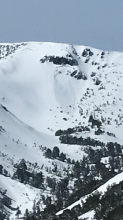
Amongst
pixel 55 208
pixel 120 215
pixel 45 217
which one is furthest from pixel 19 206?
pixel 120 215

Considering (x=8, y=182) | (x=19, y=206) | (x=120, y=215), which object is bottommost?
(x=120, y=215)

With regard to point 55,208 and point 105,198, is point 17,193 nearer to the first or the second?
point 55,208

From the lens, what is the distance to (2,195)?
6540 inches

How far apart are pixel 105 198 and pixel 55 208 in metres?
29.3

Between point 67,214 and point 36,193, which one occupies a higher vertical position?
point 36,193

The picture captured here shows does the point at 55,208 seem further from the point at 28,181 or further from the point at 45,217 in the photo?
the point at 28,181

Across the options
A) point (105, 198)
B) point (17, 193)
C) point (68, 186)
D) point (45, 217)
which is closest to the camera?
point (105, 198)

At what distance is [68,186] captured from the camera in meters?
190

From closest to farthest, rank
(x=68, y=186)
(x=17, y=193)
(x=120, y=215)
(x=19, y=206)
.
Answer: (x=120, y=215) < (x=19, y=206) < (x=17, y=193) < (x=68, y=186)

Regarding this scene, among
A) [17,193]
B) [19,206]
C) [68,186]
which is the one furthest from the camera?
[68,186]

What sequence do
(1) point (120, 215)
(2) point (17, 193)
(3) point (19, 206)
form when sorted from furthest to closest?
(2) point (17, 193) → (3) point (19, 206) → (1) point (120, 215)

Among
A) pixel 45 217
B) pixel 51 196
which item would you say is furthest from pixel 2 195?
pixel 45 217

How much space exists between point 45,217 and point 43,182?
9200 centimetres

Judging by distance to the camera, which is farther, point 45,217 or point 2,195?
point 2,195
